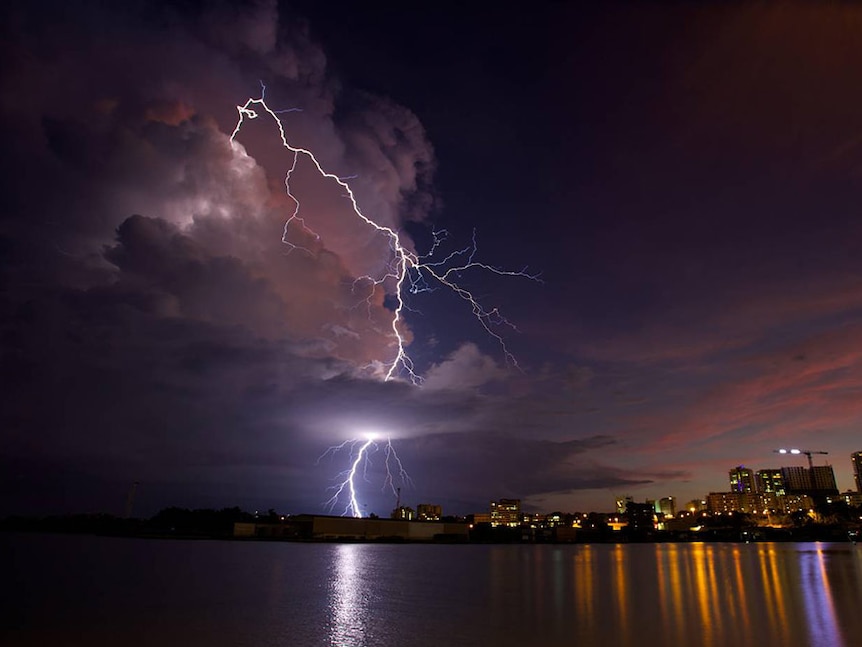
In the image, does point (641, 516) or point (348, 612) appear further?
point (641, 516)

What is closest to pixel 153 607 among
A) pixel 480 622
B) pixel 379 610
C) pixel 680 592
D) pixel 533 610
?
pixel 379 610

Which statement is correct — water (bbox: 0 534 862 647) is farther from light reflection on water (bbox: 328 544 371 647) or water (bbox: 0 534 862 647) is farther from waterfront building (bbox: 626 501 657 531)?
waterfront building (bbox: 626 501 657 531)

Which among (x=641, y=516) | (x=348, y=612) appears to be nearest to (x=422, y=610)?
(x=348, y=612)

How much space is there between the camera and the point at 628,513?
189 metres

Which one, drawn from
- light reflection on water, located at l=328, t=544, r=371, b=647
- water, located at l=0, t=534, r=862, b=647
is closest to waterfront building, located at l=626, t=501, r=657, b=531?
water, located at l=0, t=534, r=862, b=647

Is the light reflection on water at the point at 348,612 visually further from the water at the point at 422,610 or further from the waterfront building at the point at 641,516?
the waterfront building at the point at 641,516

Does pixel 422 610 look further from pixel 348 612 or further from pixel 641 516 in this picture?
pixel 641 516

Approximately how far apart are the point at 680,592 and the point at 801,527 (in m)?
173

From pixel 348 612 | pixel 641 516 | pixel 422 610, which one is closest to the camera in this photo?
pixel 348 612

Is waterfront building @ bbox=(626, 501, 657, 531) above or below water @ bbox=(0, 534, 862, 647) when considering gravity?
above

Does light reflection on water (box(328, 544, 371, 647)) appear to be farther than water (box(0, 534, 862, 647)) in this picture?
Yes

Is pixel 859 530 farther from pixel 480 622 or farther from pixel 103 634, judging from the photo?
pixel 103 634

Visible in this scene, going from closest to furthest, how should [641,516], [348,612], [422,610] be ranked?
1. [348,612]
2. [422,610]
3. [641,516]

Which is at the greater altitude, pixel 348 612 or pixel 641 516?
pixel 641 516
